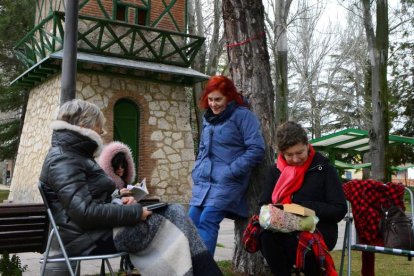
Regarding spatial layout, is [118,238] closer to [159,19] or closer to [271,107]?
[271,107]

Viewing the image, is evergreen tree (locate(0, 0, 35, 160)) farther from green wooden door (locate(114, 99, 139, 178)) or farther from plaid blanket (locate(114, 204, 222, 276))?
plaid blanket (locate(114, 204, 222, 276))

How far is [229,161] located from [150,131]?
12098mm

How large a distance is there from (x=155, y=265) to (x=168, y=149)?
13.4 m

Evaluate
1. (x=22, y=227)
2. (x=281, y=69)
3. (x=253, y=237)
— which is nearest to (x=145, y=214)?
(x=253, y=237)

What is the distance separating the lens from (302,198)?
14.0 ft

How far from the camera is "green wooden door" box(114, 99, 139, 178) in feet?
54.5

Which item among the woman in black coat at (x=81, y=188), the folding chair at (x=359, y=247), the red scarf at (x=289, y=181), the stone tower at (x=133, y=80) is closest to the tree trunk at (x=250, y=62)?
the folding chair at (x=359, y=247)

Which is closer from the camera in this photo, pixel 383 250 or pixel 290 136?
pixel 290 136

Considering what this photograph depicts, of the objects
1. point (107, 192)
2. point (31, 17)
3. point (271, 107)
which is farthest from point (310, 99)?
point (107, 192)

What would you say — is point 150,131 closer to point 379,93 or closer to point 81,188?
point 379,93

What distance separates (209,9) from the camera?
72.9 ft

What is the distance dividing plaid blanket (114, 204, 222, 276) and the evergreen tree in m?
21.5

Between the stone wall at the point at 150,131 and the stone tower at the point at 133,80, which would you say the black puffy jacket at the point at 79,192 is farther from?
the stone wall at the point at 150,131

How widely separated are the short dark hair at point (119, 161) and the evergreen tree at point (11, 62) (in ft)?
63.3
